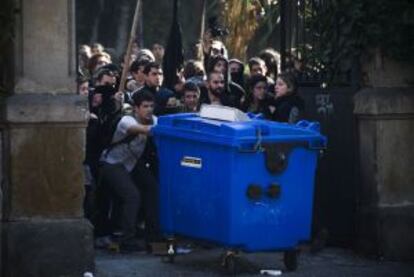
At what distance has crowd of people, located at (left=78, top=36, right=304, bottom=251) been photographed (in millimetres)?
11922

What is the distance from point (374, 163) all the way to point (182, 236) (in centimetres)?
191

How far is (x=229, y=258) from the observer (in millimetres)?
10703

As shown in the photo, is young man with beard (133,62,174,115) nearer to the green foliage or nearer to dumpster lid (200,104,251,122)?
the green foliage

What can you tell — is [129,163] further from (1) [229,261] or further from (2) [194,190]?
(1) [229,261]

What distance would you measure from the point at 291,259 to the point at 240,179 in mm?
1029

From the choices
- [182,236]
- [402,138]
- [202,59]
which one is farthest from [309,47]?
[202,59]

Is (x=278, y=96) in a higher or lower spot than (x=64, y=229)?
higher

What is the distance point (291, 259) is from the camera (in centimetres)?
1105

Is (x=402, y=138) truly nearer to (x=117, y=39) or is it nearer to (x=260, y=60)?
(x=260, y=60)

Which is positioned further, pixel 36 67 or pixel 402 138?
pixel 402 138

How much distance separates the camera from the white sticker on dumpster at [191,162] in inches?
423

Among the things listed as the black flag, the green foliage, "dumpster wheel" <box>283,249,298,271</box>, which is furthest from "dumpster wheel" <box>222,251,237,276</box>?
the black flag

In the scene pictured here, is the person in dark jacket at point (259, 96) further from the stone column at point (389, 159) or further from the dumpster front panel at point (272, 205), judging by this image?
the dumpster front panel at point (272, 205)

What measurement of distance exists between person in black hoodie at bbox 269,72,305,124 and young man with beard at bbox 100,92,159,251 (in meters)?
1.21
